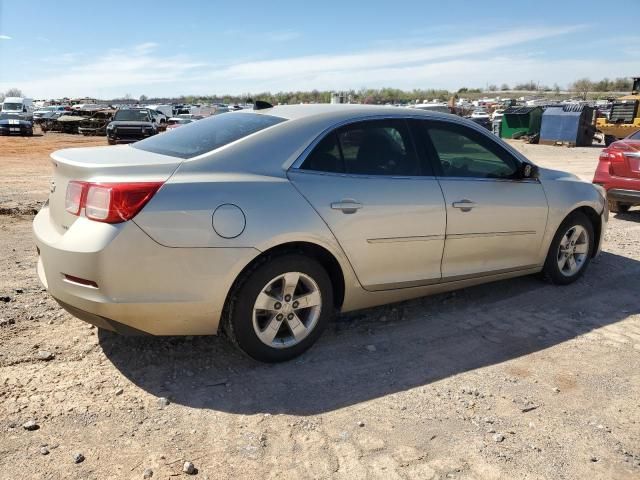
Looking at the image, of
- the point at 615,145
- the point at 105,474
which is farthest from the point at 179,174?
the point at 615,145

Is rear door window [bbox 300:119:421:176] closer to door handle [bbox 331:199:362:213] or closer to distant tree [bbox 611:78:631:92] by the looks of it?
door handle [bbox 331:199:362:213]

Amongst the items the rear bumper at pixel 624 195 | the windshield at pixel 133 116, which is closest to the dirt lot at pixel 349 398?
the rear bumper at pixel 624 195

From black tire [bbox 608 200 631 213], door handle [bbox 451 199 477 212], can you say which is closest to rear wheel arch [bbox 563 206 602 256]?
door handle [bbox 451 199 477 212]

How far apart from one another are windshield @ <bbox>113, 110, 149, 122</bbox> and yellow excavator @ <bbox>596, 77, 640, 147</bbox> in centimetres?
2067

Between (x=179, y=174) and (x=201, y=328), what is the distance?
911 mm

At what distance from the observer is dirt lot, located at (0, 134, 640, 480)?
2.67 metres

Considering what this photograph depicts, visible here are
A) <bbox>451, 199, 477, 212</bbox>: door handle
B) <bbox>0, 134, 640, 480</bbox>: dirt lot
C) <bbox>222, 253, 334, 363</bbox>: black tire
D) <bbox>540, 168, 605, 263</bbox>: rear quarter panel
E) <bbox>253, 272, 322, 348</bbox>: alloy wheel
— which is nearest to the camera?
<bbox>0, 134, 640, 480</bbox>: dirt lot

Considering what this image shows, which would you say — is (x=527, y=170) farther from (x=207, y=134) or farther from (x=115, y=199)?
(x=115, y=199)

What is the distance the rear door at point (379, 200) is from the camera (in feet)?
11.8

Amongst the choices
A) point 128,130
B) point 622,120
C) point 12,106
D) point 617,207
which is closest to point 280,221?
point 617,207

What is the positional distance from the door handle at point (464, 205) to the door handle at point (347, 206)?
2.90 feet

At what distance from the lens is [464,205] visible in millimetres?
4219

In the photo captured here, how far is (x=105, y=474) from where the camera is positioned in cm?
253

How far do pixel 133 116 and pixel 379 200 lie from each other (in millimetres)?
23408
